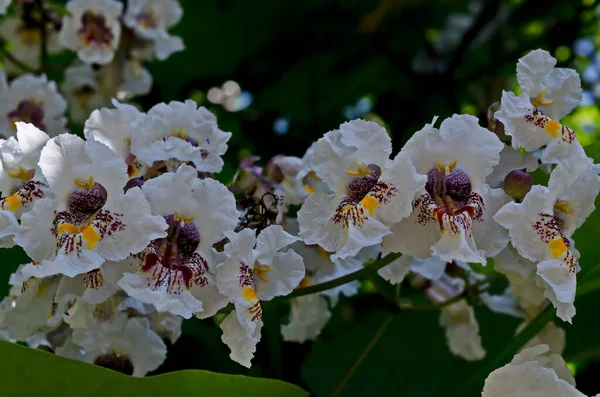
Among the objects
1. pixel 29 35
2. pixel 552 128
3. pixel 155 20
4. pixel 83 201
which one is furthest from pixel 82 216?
pixel 29 35

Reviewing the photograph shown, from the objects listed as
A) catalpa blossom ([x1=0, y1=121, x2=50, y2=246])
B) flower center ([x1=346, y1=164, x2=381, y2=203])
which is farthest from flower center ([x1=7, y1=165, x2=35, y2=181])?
flower center ([x1=346, y1=164, x2=381, y2=203])

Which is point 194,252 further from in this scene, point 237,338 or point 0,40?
point 0,40

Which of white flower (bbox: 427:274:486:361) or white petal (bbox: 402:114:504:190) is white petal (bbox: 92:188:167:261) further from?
white flower (bbox: 427:274:486:361)

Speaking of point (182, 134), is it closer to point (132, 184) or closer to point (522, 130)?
point (132, 184)

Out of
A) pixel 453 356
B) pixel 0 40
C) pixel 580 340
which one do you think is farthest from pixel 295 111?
pixel 580 340

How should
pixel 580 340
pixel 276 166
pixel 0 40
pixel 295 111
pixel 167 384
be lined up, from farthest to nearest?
pixel 295 111
pixel 0 40
pixel 580 340
pixel 276 166
pixel 167 384

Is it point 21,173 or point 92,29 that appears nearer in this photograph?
point 21,173
